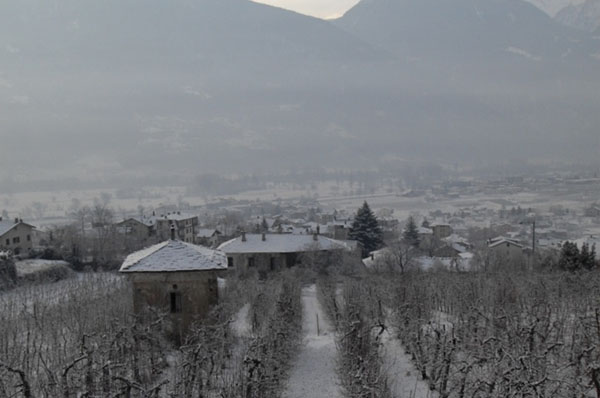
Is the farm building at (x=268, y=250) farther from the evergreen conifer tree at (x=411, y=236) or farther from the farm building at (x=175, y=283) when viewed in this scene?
the farm building at (x=175, y=283)

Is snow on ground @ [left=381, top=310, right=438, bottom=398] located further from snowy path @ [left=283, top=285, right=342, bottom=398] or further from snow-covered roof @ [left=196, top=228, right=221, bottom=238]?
snow-covered roof @ [left=196, top=228, right=221, bottom=238]

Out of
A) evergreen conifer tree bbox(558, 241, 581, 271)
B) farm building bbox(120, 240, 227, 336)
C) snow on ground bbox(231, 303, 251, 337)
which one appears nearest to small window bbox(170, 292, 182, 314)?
farm building bbox(120, 240, 227, 336)

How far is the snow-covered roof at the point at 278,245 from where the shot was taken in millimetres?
51684

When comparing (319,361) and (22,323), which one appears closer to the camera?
(319,361)

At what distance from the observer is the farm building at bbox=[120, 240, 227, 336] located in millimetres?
24500

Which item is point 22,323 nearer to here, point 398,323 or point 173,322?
point 173,322

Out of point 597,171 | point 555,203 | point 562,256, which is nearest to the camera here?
point 562,256

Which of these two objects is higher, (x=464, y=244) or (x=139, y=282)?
(x=139, y=282)

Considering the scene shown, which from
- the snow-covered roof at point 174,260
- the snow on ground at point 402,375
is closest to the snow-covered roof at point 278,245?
the snow on ground at point 402,375

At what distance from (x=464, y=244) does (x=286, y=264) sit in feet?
103

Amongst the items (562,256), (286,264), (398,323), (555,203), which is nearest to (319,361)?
(398,323)

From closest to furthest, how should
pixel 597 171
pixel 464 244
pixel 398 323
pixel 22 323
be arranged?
pixel 398 323
pixel 22 323
pixel 464 244
pixel 597 171

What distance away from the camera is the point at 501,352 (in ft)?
61.0

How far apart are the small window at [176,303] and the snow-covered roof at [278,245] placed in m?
26.4
